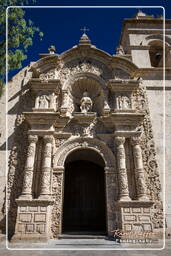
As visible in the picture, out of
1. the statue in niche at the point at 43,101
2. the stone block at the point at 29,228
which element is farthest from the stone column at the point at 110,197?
the statue in niche at the point at 43,101

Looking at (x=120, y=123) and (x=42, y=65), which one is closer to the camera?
(x=120, y=123)

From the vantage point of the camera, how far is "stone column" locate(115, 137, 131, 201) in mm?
7430

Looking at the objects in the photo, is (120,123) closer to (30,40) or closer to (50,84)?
(50,84)

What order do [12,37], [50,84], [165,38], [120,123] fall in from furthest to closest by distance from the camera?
[165,38] < [50,84] < [120,123] < [12,37]

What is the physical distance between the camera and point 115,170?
8.09 meters

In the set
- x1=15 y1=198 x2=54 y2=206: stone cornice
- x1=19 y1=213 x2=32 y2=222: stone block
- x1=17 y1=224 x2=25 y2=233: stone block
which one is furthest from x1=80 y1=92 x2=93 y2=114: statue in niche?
x1=17 y1=224 x2=25 y2=233: stone block

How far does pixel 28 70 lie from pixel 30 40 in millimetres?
3438

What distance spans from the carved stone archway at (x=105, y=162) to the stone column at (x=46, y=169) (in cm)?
34

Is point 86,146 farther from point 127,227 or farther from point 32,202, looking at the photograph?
point 127,227

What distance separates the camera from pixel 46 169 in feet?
25.3

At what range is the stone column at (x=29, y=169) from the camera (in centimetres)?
734

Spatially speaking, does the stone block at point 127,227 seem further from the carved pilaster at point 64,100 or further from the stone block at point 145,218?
the carved pilaster at point 64,100

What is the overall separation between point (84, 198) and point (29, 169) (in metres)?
3.60

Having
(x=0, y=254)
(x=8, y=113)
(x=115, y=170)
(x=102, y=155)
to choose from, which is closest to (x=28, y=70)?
(x=8, y=113)
